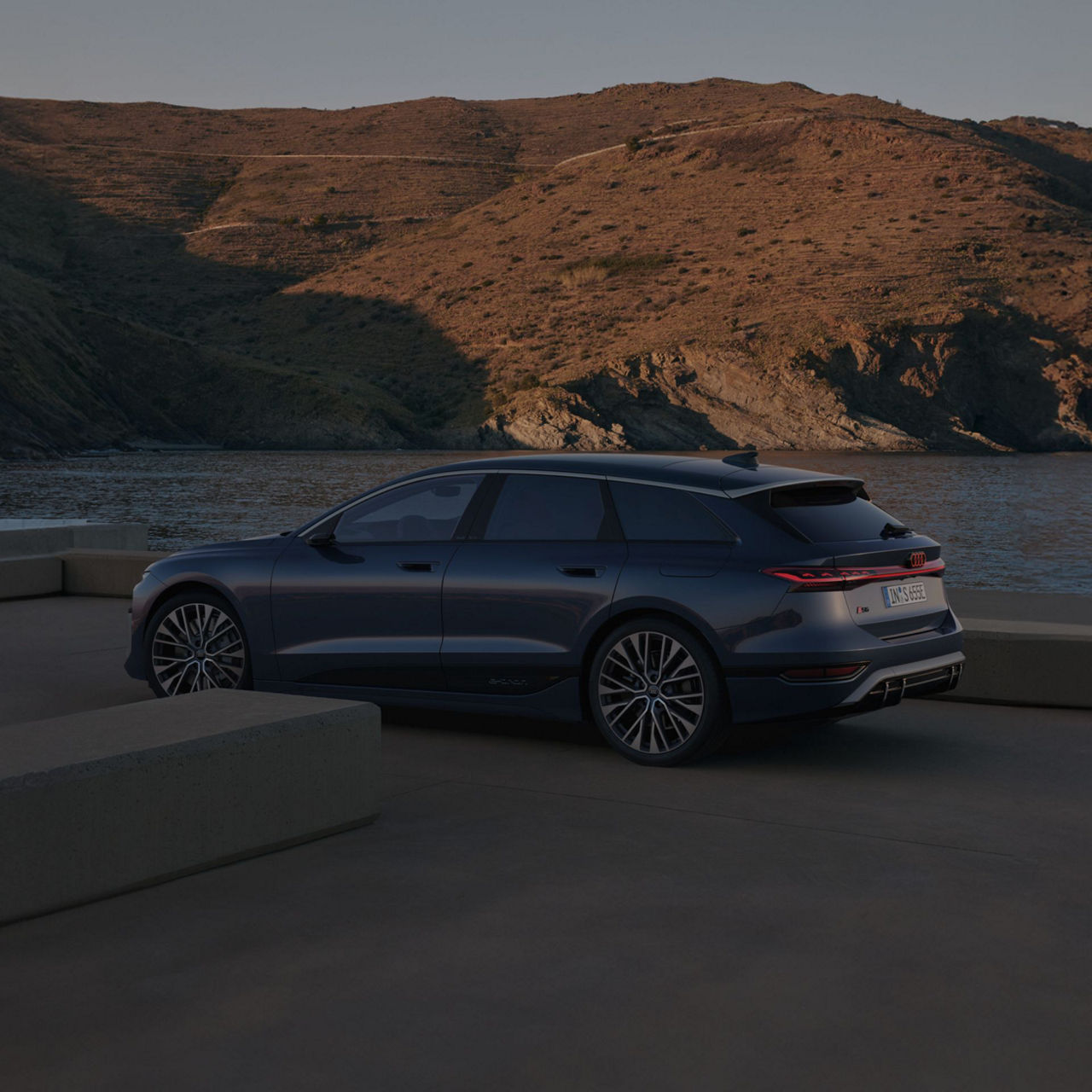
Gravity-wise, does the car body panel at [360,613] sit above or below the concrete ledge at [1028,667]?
above

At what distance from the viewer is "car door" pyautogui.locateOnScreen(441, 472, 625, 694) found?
7.93 m

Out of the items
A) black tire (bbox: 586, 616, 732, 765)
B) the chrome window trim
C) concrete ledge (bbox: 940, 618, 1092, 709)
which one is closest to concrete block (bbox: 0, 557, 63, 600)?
the chrome window trim

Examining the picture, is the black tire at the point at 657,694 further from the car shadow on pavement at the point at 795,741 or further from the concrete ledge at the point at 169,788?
the concrete ledge at the point at 169,788

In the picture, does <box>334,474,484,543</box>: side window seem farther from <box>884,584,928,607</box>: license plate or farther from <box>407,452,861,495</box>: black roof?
<box>884,584,928,607</box>: license plate

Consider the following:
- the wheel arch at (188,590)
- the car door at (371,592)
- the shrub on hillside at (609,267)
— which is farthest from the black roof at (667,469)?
the shrub on hillside at (609,267)

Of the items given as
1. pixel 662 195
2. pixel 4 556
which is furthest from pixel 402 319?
pixel 4 556

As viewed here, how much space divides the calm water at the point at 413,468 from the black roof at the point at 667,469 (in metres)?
35.4

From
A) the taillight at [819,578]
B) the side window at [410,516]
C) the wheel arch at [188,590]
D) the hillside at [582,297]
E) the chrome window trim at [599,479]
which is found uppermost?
the hillside at [582,297]

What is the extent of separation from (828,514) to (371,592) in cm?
248

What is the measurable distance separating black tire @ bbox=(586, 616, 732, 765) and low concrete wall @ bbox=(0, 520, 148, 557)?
10.5 metres

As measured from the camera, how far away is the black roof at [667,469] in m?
7.96

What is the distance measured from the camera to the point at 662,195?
143 metres

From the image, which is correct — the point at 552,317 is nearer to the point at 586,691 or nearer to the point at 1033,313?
the point at 1033,313

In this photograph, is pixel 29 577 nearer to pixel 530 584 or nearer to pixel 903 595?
pixel 530 584
